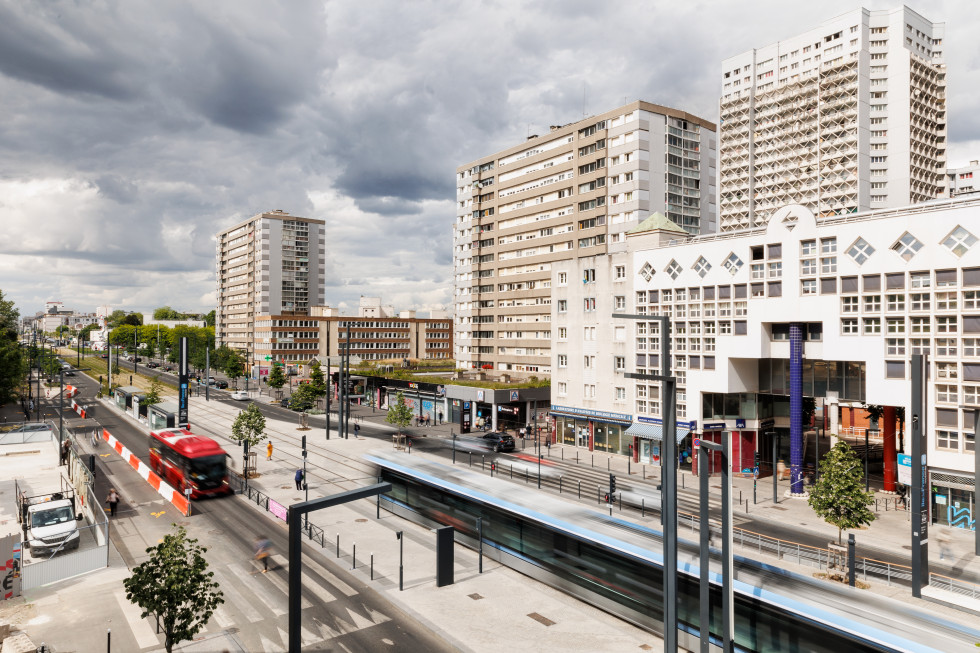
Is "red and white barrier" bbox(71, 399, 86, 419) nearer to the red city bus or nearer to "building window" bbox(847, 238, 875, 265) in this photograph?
the red city bus

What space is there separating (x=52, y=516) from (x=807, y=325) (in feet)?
141

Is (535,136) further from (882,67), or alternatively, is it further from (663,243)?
(882,67)

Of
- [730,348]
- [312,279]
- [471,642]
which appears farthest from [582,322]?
[312,279]

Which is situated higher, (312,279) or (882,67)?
(882,67)

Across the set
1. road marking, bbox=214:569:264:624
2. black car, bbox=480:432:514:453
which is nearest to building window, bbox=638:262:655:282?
black car, bbox=480:432:514:453

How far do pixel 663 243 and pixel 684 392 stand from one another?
12.2m

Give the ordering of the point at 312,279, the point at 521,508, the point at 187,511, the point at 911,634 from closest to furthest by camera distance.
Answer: the point at 911,634, the point at 521,508, the point at 187,511, the point at 312,279

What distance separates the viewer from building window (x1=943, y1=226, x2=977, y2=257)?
30.8 metres

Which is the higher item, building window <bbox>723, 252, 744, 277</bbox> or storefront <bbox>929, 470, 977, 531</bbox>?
building window <bbox>723, 252, 744, 277</bbox>

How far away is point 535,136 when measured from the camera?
8150cm

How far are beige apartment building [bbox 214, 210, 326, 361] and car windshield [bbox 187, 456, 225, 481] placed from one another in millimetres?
99630

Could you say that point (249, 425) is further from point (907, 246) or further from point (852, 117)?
point (852, 117)

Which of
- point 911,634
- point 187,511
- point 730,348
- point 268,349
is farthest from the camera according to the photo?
point 268,349

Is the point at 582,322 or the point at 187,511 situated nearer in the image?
the point at 187,511
